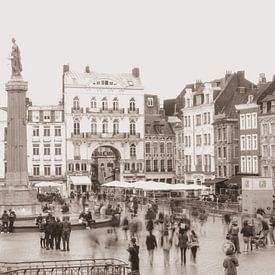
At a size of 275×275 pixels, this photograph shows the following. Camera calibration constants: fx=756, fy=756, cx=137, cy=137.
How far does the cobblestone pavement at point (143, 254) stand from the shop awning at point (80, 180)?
4872cm

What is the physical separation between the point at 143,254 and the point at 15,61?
2132 centimetres

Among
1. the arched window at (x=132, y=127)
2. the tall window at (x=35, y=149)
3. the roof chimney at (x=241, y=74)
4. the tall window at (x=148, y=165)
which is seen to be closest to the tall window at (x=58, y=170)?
the tall window at (x=35, y=149)

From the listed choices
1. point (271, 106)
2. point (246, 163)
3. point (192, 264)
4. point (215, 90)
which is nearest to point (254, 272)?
point (192, 264)

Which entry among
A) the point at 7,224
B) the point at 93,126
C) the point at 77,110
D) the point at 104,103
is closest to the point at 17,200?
the point at 7,224

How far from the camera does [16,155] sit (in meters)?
45.8

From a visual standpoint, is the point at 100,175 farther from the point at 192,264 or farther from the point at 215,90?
the point at 192,264

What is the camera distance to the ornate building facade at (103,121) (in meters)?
91.7

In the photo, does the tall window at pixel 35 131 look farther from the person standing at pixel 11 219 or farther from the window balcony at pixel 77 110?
the person standing at pixel 11 219

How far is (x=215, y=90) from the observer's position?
3214 inches

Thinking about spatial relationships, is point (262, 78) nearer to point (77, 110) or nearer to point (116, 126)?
point (116, 126)

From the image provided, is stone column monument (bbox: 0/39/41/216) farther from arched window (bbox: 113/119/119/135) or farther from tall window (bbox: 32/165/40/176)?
arched window (bbox: 113/119/119/135)

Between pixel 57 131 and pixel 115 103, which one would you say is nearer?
pixel 57 131

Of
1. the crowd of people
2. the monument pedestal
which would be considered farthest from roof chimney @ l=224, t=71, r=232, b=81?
the crowd of people

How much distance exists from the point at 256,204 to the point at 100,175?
63.4m
